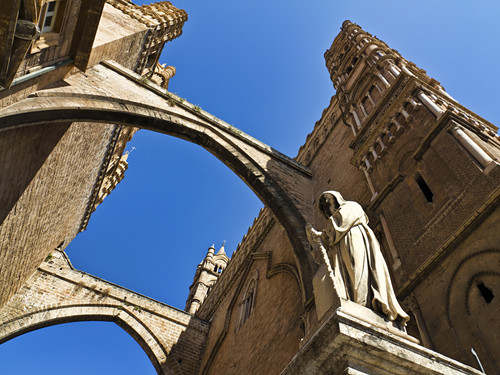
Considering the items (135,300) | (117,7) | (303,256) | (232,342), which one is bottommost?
(135,300)

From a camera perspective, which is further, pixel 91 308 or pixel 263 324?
pixel 91 308

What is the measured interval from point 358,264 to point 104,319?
473 inches

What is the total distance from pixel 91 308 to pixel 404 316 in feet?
39.3

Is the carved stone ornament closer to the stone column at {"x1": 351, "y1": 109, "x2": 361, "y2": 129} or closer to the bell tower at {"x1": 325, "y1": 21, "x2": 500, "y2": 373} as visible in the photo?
the bell tower at {"x1": 325, "y1": 21, "x2": 500, "y2": 373}

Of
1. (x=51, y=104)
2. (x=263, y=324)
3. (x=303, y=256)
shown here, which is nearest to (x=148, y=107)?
(x=51, y=104)

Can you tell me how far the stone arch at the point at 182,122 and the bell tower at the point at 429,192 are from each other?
1.98 meters

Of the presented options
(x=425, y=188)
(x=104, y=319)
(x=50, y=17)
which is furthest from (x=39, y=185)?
(x=425, y=188)

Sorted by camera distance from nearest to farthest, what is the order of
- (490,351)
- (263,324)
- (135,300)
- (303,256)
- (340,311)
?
(340,311), (490,351), (303,256), (263,324), (135,300)

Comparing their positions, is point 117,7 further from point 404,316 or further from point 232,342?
point 404,316

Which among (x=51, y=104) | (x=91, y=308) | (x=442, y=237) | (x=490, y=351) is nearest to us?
(x=490, y=351)

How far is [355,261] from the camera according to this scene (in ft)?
9.36

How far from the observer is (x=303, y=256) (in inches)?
301

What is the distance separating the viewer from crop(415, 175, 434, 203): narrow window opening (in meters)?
5.39

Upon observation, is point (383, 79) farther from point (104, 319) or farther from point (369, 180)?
point (104, 319)
